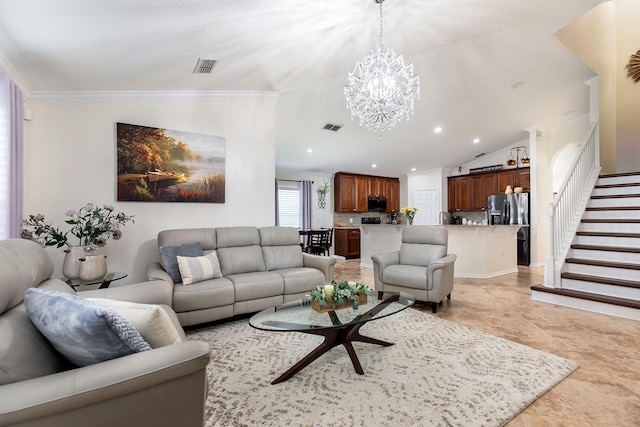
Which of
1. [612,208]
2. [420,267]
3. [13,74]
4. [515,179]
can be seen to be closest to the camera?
[13,74]

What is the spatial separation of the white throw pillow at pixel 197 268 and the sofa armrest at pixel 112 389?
6.53 feet

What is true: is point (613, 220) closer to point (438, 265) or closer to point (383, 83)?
point (438, 265)

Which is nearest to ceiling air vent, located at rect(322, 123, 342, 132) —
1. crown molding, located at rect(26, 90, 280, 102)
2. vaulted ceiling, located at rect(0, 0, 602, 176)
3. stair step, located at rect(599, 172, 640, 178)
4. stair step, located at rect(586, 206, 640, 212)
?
vaulted ceiling, located at rect(0, 0, 602, 176)

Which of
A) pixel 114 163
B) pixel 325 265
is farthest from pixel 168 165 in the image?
pixel 325 265

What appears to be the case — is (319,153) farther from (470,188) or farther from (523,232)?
(523,232)

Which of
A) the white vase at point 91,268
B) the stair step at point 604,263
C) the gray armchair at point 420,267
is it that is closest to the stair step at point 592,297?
the stair step at point 604,263

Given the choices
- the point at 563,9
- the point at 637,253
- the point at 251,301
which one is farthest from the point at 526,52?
the point at 251,301

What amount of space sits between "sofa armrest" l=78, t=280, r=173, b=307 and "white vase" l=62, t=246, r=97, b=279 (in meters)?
0.70

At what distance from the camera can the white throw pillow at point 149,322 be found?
1.21m

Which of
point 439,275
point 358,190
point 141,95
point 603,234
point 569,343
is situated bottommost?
point 569,343

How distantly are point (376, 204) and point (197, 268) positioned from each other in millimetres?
6616

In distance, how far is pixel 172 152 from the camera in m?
3.77

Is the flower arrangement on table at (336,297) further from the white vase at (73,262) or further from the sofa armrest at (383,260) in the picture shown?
the white vase at (73,262)

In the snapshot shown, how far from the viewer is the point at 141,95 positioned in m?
3.62
